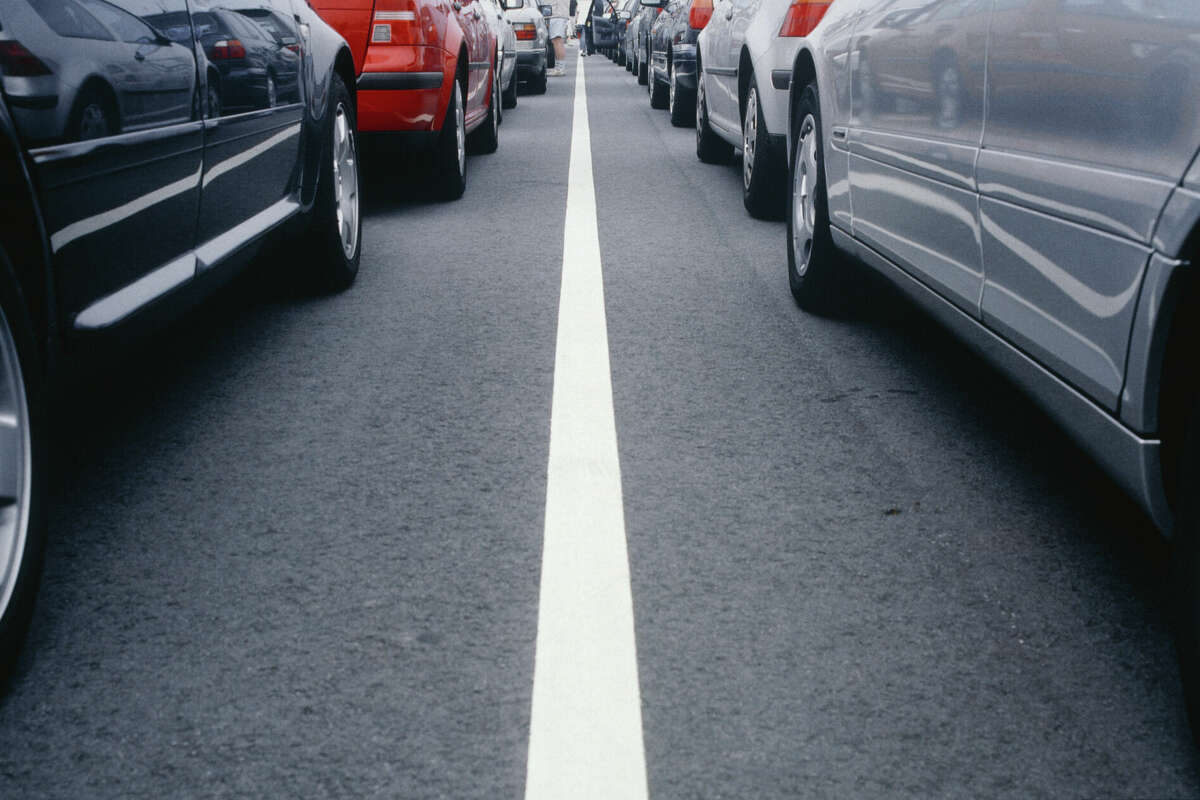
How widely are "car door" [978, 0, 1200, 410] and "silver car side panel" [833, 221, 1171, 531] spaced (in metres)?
0.03

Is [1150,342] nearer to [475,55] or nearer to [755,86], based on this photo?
[755,86]

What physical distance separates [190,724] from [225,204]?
2063 millimetres

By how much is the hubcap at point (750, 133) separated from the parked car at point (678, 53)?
2913 mm

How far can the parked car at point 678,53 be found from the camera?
455 inches

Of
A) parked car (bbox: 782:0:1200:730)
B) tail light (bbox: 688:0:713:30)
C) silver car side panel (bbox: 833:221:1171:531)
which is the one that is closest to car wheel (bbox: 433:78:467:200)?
tail light (bbox: 688:0:713:30)

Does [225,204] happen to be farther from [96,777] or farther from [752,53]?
[752,53]

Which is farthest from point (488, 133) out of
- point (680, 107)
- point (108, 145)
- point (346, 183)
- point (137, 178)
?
point (108, 145)

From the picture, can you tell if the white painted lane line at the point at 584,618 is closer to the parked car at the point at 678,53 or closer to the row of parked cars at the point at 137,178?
the row of parked cars at the point at 137,178

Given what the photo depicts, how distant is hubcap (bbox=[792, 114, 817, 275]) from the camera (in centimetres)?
530

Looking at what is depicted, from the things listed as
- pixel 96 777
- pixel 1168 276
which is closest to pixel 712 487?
pixel 1168 276

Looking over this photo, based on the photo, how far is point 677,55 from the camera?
40.2 feet

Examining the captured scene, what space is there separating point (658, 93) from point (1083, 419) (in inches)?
542

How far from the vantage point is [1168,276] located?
216 cm

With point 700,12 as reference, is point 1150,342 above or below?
below
